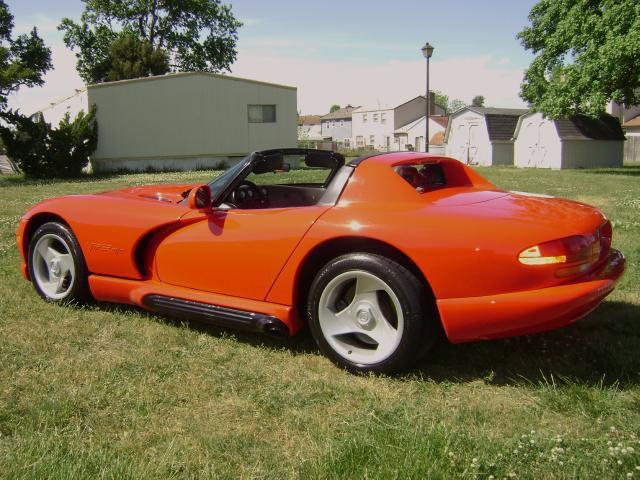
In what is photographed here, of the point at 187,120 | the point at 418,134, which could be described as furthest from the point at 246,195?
the point at 418,134

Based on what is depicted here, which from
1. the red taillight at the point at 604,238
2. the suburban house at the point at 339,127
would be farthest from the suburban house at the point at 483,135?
the red taillight at the point at 604,238

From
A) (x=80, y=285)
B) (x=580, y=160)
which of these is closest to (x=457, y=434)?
(x=80, y=285)

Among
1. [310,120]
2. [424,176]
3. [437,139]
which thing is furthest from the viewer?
[310,120]

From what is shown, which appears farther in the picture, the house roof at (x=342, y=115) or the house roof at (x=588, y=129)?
the house roof at (x=342, y=115)

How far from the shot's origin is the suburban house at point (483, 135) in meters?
35.6

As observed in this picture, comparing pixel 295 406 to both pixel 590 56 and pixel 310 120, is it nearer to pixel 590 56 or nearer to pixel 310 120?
pixel 590 56

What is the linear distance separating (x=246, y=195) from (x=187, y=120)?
69.6ft

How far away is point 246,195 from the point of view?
394 cm

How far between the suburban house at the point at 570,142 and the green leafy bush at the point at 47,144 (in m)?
23.4

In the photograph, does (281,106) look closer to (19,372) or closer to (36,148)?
(36,148)

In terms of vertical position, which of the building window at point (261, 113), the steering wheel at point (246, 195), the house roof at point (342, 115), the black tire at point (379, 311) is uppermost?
the house roof at point (342, 115)

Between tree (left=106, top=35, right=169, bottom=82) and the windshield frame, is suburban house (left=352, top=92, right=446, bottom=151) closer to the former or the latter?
tree (left=106, top=35, right=169, bottom=82)

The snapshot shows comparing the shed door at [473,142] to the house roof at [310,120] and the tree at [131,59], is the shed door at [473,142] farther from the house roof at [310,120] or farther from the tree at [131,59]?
the house roof at [310,120]

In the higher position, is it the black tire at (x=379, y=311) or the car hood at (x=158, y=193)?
the car hood at (x=158, y=193)
